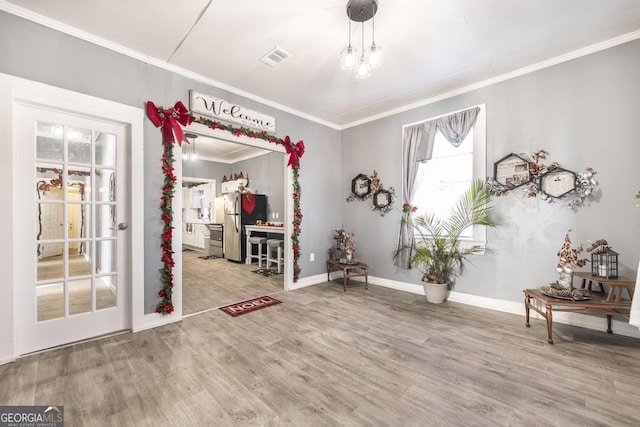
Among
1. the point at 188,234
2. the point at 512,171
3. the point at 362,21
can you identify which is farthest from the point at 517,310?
the point at 188,234

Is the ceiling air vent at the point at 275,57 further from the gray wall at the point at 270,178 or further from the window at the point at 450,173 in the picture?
the gray wall at the point at 270,178

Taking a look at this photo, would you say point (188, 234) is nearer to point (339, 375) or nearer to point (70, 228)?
point (70, 228)

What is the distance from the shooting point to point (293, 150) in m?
4.02

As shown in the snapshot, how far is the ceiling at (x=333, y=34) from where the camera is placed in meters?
2.07

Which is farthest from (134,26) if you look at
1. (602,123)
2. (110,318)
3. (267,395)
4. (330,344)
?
(602,123)

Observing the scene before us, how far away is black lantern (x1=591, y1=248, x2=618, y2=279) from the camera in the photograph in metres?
2.30

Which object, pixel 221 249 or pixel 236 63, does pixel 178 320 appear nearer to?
pixel 236 63

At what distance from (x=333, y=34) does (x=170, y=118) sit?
1921 mm

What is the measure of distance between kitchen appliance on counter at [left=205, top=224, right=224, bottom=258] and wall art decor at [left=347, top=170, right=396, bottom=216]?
4.19 m

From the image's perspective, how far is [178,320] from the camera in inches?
110

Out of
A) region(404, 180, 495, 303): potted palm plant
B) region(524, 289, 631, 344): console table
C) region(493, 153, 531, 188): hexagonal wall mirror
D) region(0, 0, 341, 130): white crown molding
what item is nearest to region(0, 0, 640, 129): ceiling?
region(0, 0, 341, 130): white crown molding

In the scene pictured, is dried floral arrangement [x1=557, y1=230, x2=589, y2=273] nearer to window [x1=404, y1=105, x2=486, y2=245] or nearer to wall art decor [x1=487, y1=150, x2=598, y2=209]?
wall art decor [x1=487, y1=150, x2=598, y2=209]

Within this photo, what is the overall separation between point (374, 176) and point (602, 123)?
2.64 m

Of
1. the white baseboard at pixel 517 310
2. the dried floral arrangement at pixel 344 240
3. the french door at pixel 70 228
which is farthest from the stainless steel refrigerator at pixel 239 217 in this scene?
the french door at pixel 70 228
